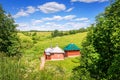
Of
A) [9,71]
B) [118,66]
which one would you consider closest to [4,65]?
[9,71]

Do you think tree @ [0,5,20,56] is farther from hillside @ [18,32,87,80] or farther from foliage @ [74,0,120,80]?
foliage @ [74,0,120,80]

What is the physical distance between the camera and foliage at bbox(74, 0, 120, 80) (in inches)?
1011

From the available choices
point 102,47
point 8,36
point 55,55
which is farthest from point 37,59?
point 102,47

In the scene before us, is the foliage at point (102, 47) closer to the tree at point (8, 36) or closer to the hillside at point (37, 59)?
the hillside at point (37, 59)

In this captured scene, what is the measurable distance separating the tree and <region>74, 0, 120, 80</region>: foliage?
24.9 metres

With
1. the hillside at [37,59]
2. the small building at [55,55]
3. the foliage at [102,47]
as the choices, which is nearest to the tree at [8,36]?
the hillside at [37,59]

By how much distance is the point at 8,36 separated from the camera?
51.4 meters

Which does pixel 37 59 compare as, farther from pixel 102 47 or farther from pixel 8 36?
pixel 102 47

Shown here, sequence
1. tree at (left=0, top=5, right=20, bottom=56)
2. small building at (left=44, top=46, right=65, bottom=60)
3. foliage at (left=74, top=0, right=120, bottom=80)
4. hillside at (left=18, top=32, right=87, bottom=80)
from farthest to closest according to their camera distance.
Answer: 1. small building at (left=44, top=46, right=65, bottom=60)
2. tree at (left=0, top=5, right=20, bottom=56)
3. foliage at (left=74, top=0, right=120, bottom=80)
4. hillside at (left=18, top=32, right=87, bottom=80)

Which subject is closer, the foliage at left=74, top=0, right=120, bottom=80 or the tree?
the foliage at left=74, top=0, right=120, bottom=80

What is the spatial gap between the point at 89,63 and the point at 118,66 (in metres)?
4.55

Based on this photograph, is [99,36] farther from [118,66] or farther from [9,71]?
[9,71]

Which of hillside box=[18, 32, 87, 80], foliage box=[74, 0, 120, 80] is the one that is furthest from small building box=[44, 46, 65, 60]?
foliage box=[74, 0, 120, 80]

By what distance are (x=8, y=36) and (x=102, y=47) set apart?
96.4 feet
